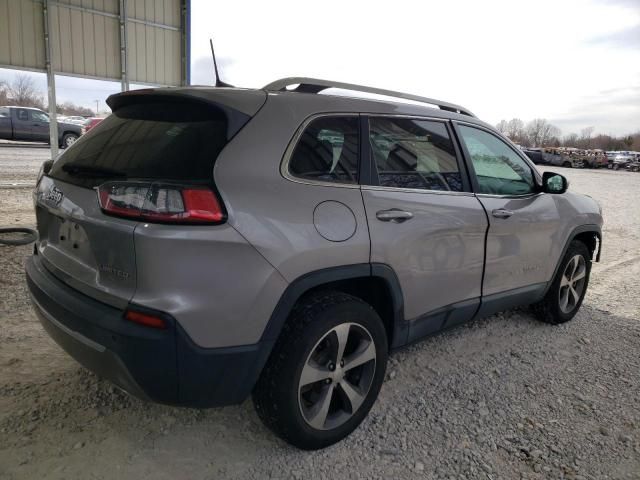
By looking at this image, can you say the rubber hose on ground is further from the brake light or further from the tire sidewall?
the tire sidewall

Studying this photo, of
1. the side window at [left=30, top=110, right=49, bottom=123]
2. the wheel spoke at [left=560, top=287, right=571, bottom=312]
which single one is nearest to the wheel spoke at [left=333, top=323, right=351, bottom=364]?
the wheel spoke at [left=560, top=287, right=571, bottom=312]

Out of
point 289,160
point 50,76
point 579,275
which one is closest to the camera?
point 289,160

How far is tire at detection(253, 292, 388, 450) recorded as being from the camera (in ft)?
7.40

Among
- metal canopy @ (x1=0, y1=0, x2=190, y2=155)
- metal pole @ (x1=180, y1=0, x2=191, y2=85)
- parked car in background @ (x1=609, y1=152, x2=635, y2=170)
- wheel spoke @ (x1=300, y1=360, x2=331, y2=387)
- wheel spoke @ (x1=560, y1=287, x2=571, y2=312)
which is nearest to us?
wheel spoke @ (x1=300, y1=360, x2=331, y2=387)

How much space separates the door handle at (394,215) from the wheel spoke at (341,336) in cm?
57

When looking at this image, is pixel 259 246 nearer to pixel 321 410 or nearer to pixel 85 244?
pixel 85 244

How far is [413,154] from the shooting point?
9.52 ft

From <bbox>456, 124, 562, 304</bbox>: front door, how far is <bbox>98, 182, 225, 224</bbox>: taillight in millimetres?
1944

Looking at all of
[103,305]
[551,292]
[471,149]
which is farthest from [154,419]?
[551,292]

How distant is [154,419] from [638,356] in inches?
137

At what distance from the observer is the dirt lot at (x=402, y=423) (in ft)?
7.75

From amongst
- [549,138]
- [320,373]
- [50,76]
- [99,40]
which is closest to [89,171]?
[320,373]

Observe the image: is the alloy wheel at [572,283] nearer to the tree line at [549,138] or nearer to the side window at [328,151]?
the side window at [328,151]

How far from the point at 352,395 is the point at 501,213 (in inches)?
63.7
